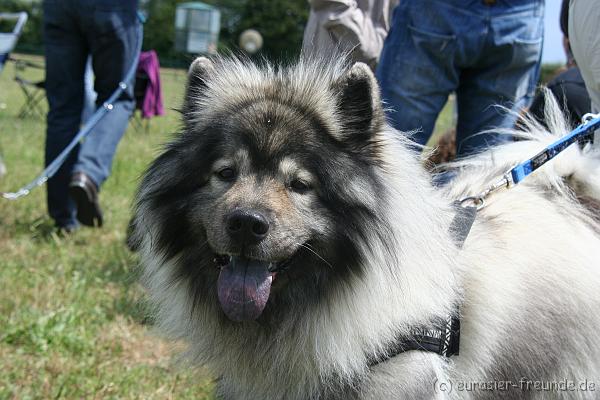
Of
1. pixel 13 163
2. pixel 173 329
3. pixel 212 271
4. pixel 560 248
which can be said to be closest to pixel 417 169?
pixel 560 248

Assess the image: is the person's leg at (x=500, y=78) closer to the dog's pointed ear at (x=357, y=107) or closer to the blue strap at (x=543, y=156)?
the blue strap at (x=543, y=156)

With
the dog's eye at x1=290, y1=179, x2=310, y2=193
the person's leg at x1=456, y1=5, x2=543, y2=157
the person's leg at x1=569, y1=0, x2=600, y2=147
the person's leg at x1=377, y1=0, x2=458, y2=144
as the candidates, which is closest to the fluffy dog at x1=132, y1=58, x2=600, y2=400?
the dog's eye at x1=290, y1=179, x2=310, y2=193

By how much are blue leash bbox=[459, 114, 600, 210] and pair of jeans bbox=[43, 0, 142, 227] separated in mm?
2983

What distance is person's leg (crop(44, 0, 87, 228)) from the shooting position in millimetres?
4742

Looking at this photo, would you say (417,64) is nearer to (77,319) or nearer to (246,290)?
(246,290)

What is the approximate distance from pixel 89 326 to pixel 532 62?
107 inches

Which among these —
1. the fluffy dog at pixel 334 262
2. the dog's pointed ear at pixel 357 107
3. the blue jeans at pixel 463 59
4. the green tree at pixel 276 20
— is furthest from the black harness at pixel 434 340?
the green tree at pixel 276 20

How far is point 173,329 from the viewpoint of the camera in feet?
7.84

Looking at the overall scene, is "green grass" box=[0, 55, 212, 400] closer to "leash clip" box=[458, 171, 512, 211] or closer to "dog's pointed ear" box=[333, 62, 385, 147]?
"dog's pointed ear" box=[333, 62, 385, 147]

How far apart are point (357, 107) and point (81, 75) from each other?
11.1ft

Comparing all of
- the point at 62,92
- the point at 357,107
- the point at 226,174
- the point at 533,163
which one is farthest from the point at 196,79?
the point at 62,92

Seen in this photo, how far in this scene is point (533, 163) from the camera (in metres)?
2.45

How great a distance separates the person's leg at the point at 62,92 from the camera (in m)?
4.74

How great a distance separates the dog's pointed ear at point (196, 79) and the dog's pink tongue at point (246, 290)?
0.63 metres
